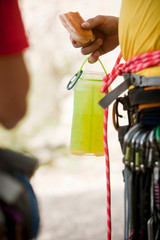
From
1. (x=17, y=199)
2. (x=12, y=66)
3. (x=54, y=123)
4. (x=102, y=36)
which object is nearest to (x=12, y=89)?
(x=12, y=66)

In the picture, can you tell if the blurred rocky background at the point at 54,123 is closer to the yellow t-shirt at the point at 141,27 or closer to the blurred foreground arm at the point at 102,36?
the blurred foreground arm at the point at 102,36

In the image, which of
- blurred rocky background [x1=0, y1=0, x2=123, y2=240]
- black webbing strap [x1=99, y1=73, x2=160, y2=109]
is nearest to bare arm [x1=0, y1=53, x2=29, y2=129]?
black webbing strap [x1=99, y1=73, x2=160, y2=109]

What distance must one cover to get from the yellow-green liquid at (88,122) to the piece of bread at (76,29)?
0.65ft

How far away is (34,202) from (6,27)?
1.49 feet

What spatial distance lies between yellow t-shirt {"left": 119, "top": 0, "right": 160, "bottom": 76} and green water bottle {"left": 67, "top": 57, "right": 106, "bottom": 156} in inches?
11.5

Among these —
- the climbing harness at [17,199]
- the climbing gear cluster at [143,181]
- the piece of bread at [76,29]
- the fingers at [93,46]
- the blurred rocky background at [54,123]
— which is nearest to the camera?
the climbing harness at [17,199]

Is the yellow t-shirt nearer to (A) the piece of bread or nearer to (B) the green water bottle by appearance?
(A) the piece of bread

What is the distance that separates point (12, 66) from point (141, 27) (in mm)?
496

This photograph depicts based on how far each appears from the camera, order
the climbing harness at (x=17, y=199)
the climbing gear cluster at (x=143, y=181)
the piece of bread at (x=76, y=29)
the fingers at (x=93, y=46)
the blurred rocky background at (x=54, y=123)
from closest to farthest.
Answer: the climbing harness at (x=17, y=199), the climbing gear cluster at (x=143, y=181), the piece of bread at (x=76, y=29), the fingers at (x=93, y=46), the blurred rocky background at (x=54, y=123)

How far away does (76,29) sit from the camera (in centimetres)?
127

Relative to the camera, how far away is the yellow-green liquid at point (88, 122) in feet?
4.51

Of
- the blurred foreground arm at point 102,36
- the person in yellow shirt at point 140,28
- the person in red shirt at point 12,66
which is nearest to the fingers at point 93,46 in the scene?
the blurred foreground arm at point 102,36

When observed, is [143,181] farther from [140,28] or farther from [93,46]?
[93,46]

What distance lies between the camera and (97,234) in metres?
2.68
